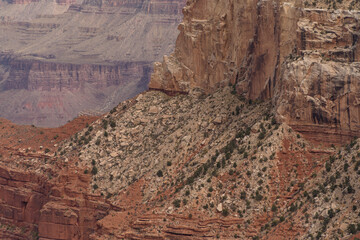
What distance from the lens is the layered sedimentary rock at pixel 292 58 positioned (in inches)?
3189

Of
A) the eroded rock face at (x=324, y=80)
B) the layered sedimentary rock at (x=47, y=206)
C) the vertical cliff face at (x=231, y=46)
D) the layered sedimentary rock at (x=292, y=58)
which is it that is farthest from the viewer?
the layered sedimentary rock at (x=47, y=206)

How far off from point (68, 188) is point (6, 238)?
496 inches

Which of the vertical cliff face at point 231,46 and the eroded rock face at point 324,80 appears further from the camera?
the vertical cliff face at point 231,46

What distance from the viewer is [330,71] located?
81.0 meters

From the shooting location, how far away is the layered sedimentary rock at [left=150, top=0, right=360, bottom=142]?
81000mm

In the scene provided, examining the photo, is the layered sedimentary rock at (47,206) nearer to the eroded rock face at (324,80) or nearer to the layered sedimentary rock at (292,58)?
the layered sedimentary rock at (292,58)

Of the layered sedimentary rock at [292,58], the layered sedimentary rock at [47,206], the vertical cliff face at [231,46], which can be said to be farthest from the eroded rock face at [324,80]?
the layered sedimentary rock at [47,206]

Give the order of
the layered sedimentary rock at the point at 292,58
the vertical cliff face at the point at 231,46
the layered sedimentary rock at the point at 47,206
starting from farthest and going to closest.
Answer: the layered sedimentary rock at the point at 47,206
the vertical cliff face at the point at 231,46
the layered sedimentary rock at the point at 292,58

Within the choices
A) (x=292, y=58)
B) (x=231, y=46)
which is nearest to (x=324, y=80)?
(x=292, y=58)

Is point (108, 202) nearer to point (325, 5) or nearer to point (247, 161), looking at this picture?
point (247, 161)

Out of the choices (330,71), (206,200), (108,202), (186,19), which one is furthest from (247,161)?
(186,19)

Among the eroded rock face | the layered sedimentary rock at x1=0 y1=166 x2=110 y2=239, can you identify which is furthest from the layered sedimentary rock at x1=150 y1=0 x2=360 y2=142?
the layered sedimentary rock at x1=0 y1=166 x2=110 y2=239

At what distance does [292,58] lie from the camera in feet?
275

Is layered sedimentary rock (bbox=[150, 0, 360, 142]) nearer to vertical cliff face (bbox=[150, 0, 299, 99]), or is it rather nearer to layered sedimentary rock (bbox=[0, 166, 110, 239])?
vertical cliff face (bbox=[150, 0, 299, 99])
